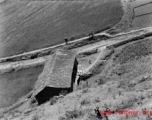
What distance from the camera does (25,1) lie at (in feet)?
278

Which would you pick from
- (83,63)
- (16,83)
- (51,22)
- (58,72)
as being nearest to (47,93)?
(58,72)

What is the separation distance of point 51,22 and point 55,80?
32311 mm

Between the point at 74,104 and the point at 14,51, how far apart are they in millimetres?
34905

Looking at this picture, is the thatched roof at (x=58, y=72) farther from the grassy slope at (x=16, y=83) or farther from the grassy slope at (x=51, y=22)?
the grassy slope at (x=51, y=22)

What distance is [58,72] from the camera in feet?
116

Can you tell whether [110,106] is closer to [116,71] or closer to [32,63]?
[116,71]

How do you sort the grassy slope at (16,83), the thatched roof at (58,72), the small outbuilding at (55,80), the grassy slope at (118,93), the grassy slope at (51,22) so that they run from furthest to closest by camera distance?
the grassy slope at (51,22) < the grassy slope at (16,83) < the thatched roof at (58,72) < the small outbuilding at (55,80) < the grassy slope at (118,93)

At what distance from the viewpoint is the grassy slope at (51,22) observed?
54.7 metres

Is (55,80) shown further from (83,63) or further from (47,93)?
(83,63)

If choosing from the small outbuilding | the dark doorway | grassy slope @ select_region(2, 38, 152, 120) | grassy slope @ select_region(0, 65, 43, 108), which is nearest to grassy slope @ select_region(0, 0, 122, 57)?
grassy slope @ select_region(0, 65, 43, 108)

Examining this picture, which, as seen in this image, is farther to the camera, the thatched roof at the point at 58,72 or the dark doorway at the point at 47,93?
the thatched roof at the point at 58,72

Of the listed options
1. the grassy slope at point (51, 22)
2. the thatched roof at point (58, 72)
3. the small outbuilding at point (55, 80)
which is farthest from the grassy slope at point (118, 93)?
the grassy slope at point (51, 22)

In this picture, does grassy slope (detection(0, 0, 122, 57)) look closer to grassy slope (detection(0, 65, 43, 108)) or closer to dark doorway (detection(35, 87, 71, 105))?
grassy slope (detection(0, 65, 43, 108))

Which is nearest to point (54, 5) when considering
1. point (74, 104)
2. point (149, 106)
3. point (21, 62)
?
point (21, 62)
